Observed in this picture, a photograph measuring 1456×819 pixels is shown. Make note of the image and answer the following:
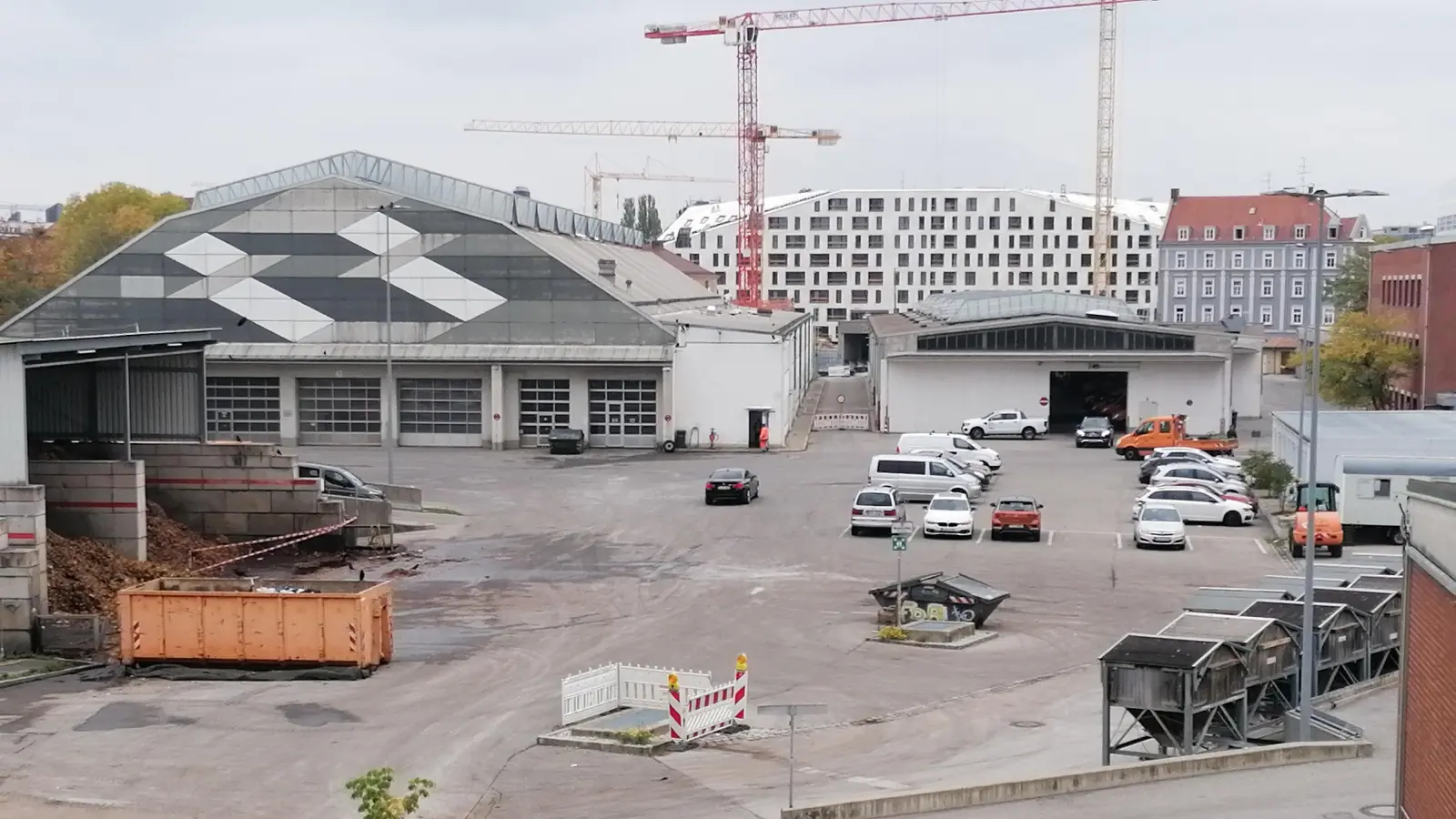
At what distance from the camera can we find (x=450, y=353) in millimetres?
63688

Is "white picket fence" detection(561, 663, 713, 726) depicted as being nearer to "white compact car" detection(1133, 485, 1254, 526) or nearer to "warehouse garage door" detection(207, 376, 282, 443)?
"white compact car" detection(1133, 485, 1254, 526)

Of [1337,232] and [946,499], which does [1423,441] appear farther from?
[1337,232]

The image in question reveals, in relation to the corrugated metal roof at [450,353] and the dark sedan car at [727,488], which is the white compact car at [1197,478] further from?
the corrugated metal roof at [450,353]

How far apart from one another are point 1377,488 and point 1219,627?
73.7ft

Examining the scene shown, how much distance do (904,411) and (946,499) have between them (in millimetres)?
27527

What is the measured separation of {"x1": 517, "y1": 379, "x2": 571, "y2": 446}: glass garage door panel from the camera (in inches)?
2537

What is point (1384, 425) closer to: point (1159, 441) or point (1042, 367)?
point (1159, 441)

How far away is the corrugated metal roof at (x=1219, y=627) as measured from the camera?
21641 mm

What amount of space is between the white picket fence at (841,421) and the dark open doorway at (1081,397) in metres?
8.25

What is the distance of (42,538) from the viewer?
99.9 ft

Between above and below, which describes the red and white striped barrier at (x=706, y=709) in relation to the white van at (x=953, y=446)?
below

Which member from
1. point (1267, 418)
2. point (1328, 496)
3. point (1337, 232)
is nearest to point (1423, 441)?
point (1328, 496)

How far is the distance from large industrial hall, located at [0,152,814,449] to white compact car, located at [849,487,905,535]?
20.6m

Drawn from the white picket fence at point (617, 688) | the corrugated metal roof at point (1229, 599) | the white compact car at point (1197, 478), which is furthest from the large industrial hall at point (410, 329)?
the white picket fence at point (617, 688)
